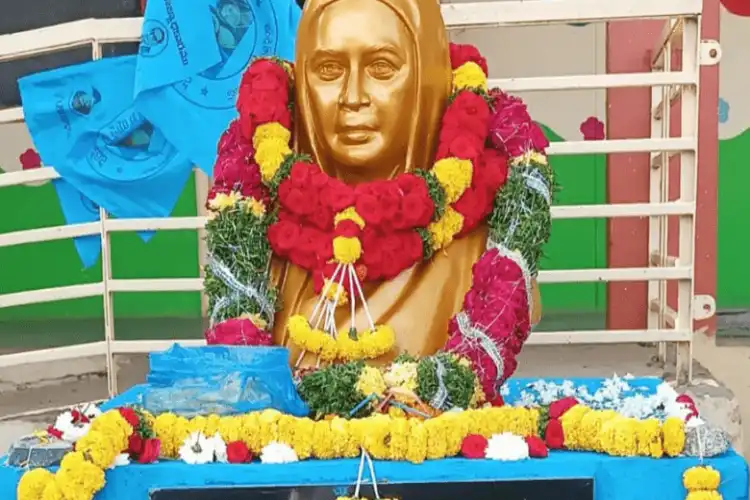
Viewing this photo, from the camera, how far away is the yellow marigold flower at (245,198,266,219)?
7.05 feet

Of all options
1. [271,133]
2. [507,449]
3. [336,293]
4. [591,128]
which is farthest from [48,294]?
[591,128]

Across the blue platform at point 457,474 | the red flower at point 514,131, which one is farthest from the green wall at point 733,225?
the blue platform at point 457,474

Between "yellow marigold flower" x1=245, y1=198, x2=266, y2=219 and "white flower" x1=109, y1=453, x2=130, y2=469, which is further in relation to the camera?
"yellow marigold flower" x1=245, y1=198, x2=266, y2=219

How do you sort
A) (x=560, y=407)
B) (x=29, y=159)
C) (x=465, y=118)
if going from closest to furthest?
(x=560, y=407)
(x=465, y=118)
(x=29, y=159)

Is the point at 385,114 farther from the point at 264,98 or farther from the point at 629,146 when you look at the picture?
the point at 629,146

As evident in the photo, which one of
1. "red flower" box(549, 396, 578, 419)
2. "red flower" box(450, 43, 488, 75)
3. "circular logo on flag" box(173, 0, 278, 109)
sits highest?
"circular logo on flag" box(173, 0, 278, 109)

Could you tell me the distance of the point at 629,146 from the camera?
10.1 ft

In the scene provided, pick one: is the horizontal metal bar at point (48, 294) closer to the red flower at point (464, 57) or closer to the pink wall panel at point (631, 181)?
the red flower at point (464, 57)

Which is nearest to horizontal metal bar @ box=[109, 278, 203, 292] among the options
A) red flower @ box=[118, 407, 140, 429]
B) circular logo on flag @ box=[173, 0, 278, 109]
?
circular logo on flag @ box=[173, 0, 278, 109]

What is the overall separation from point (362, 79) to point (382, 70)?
5 cm

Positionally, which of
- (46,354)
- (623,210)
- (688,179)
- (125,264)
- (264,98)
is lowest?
(46,354)

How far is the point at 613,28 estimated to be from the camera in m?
3.85

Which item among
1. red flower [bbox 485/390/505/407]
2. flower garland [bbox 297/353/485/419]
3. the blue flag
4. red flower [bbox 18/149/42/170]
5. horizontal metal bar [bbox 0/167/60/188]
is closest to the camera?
flower garland [bbox 297/353/485/419]

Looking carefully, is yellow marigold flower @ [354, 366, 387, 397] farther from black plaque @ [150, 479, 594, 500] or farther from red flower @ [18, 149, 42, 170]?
red flower @ [18, 149, 42, 170]
